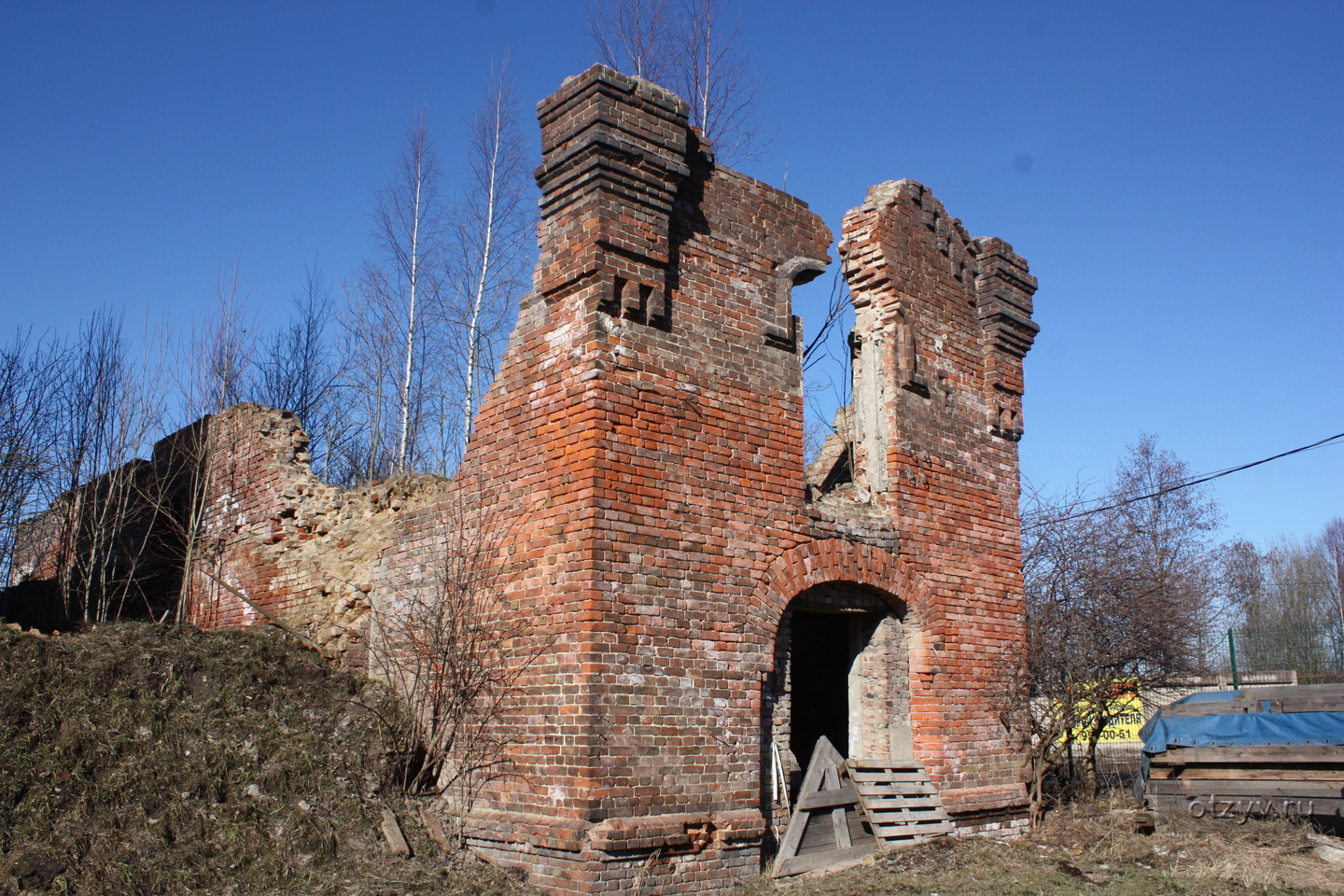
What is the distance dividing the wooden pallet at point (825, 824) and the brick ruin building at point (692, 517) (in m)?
0.19

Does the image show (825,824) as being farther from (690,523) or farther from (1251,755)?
(1251,755)

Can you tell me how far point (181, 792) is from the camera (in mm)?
6664

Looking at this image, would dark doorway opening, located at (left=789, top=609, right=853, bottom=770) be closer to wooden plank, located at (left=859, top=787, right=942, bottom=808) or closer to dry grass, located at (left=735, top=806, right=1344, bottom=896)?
dry grass, located at (left=735, top=806, right=1344, bottom=896)

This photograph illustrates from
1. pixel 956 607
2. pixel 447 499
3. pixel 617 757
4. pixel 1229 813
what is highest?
pixel 447 499

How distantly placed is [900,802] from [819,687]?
3.52 m

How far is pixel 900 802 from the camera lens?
338 inches

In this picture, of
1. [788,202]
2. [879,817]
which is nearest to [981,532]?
[879,817]

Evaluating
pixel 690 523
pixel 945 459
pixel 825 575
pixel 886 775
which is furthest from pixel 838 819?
pixel 945 459

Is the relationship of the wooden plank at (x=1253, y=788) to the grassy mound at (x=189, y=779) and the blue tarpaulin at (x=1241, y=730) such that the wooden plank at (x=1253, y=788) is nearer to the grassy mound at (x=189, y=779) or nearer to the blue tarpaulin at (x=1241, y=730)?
the blue tarpaulin at (x=1241, y=730)

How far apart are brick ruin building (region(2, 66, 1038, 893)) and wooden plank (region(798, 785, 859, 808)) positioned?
278 mm

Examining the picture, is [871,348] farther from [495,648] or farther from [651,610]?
[495,648]

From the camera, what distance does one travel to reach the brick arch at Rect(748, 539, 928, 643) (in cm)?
774

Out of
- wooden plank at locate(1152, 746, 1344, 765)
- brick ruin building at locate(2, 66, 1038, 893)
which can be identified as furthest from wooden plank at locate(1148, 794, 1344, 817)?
brick ruin building at locate(2, 66, 1038, 893)

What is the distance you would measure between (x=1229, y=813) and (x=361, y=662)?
844 centimetres
